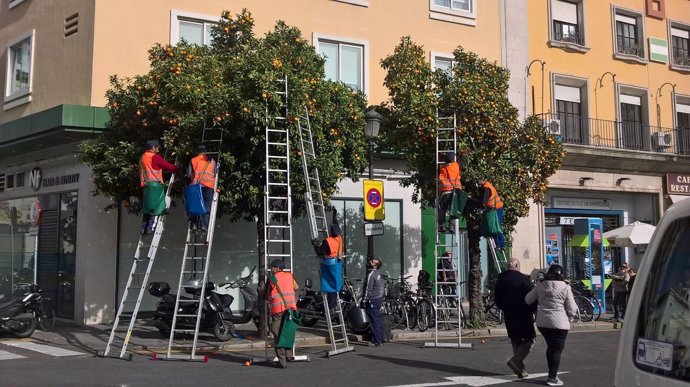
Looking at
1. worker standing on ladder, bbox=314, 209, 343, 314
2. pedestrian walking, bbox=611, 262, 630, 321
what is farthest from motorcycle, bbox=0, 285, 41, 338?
pedestrian walking, bbox=611, 262, 630, 321

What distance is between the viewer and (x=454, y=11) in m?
21.3

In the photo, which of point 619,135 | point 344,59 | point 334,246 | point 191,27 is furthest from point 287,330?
point 619,135

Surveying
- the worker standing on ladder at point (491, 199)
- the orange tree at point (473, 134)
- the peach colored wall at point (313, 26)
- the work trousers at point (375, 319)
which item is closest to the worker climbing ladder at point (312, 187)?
the work trousers at point (375, 319)

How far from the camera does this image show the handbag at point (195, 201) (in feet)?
37.9

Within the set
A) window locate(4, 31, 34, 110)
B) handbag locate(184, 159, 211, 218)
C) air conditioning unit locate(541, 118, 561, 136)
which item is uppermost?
window locate(4, 31, 34, 110)

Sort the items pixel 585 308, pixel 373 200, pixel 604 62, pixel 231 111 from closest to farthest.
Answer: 1. pixel 231 111
2. pixel 373 200
3. pixel 585 308
4. pixel 604 62

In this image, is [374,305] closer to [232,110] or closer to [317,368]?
[317,368]

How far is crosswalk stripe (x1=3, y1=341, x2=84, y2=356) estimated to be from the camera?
12.0 meters

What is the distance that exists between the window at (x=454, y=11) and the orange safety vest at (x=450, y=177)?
897 centimetres

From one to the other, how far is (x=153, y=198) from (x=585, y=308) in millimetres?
11413

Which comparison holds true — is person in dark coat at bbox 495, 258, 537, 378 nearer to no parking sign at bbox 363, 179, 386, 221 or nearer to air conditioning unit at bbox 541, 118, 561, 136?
no parking sign at bbox 363, 179, 386, 221

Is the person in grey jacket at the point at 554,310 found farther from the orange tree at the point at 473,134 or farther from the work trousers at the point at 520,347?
the orange tree at the point at 473,134

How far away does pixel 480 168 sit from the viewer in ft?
48.7

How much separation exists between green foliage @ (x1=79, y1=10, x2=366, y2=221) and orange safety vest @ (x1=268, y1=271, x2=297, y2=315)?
2865 mm
